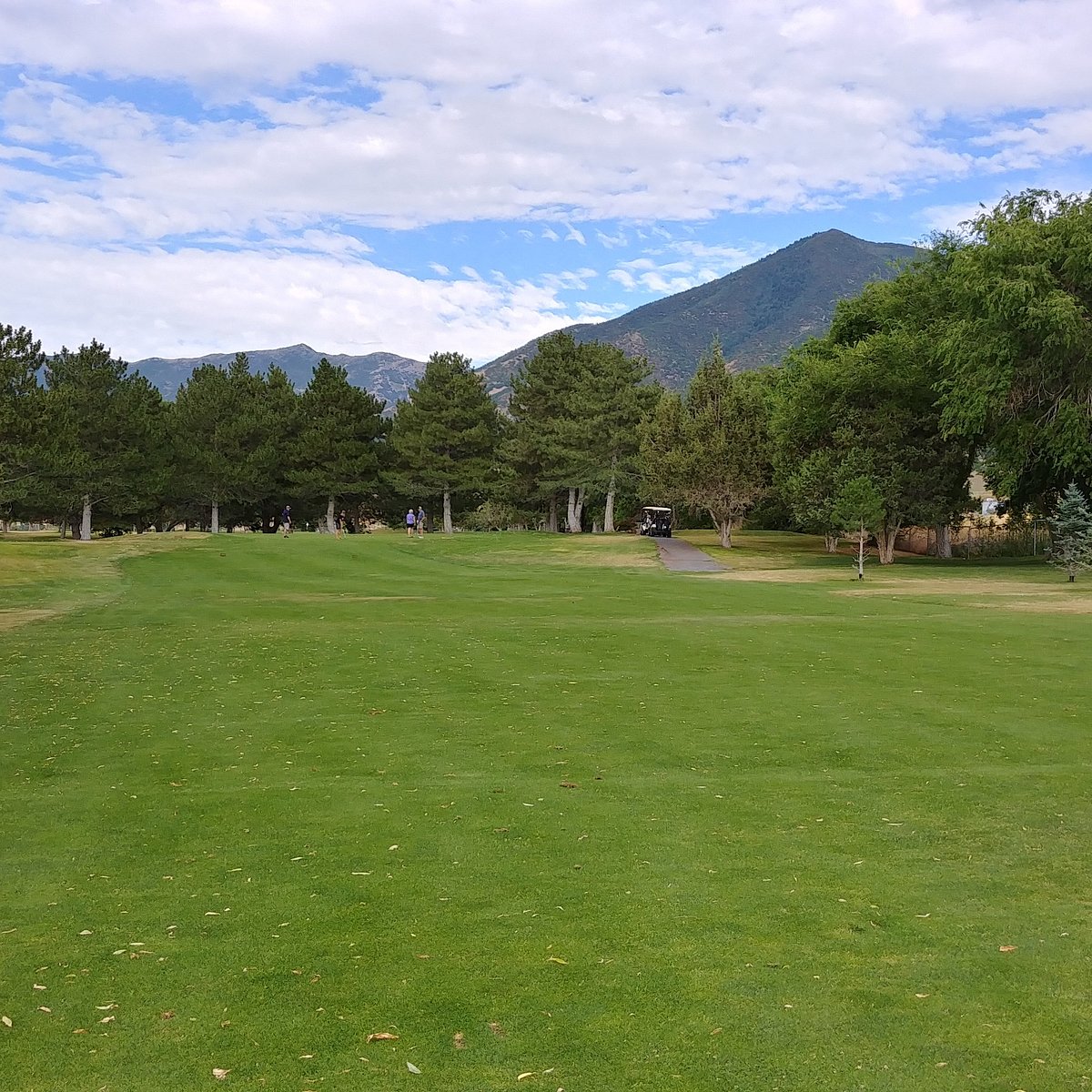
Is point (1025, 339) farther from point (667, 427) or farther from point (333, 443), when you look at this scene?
point (333, 443)

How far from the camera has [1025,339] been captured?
141 ft

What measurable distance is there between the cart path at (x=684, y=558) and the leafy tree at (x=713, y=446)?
10.4 ft

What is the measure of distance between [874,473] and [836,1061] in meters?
Result: 49.1

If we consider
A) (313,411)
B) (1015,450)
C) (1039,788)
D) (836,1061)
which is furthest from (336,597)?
(313,411)

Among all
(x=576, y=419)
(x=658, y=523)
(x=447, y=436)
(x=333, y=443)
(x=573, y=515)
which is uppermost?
(x=576, y=419)

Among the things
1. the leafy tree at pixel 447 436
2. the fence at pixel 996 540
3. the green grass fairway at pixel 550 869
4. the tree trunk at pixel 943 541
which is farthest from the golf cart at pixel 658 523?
the green grass fairway at pixel 550 869

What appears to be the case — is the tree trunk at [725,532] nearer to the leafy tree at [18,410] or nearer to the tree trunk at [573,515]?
the tree trunk at [573,515]

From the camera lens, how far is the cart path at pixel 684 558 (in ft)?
156

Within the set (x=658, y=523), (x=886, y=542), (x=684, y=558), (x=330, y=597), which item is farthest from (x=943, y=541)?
(x=330, y=597)

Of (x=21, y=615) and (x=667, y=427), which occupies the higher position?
(x=667, y=427)

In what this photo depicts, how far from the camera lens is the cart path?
47594 millimetres

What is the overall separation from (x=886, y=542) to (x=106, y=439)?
53016 mm

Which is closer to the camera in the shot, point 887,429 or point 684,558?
point 887,429

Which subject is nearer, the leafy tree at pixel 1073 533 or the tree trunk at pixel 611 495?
the leafy tree at pixel 1073 533
